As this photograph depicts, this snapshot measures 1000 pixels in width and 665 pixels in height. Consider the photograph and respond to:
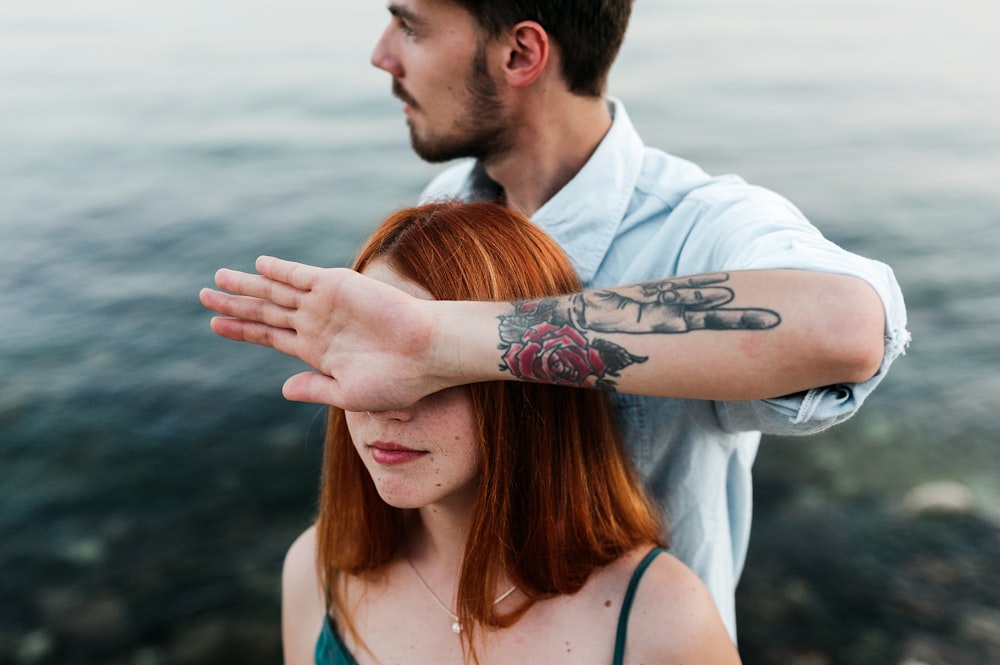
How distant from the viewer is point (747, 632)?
14.0 feet

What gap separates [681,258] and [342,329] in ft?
3.32

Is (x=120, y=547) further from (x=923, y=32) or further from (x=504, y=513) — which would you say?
(x=923, y=32)

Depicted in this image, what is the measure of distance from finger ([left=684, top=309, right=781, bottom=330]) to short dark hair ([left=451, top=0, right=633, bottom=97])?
1470mm

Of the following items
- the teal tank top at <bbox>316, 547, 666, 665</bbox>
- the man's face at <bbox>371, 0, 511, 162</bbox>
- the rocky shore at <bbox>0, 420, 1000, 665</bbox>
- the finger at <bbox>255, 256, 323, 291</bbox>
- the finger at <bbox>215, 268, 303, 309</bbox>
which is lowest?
the rocky shore at <bbox>0, 420, 1000, 665</bbox>

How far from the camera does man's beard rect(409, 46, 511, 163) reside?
3072 millimetres

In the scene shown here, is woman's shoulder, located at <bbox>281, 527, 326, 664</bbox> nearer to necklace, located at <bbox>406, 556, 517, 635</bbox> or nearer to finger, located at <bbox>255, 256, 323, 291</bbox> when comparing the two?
necklace, located at <bbox>406, 556, 517, 635</bbox>

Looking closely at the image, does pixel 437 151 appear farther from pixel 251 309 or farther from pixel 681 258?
pixel 251 309

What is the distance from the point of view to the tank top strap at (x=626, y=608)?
83.4 inches

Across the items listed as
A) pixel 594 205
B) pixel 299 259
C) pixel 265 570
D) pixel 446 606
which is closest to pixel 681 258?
pixel 594 205

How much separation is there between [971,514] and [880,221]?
3276mm

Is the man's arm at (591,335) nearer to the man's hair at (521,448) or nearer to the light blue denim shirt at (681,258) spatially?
the man's hair at (521,448)

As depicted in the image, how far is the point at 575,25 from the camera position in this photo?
3.04 m

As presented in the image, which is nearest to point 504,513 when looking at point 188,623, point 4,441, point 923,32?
point 188,623

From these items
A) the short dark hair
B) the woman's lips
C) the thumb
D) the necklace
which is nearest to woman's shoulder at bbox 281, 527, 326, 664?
the necklace
